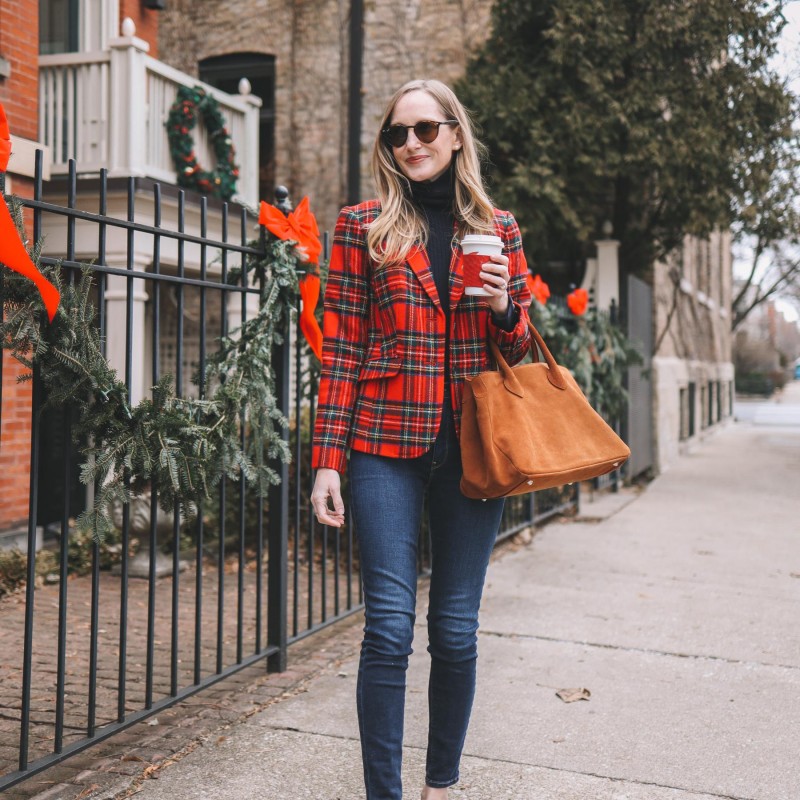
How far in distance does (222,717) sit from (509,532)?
12.4 feet

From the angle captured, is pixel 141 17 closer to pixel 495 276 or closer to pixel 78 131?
pixel 78 131

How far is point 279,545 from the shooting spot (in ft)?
13.4

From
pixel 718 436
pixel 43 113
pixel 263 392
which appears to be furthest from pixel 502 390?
pixel 718 436

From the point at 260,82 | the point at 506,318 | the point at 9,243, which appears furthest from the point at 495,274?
the point at 260,82

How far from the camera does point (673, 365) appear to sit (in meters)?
13.1

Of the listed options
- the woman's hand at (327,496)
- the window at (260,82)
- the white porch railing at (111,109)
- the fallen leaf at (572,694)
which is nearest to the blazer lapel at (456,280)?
the woman's hand at (327,496)

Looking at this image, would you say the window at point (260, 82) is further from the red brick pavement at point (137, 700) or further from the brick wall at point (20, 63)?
the red brick pavement at point (137, 700)

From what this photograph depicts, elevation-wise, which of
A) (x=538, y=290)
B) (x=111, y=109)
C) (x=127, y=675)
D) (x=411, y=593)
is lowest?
(x=127, y=675)

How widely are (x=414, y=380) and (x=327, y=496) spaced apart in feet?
1.29

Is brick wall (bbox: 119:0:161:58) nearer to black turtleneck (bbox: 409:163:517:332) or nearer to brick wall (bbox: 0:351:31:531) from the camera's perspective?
brick wall (bbox: 0:351:31:531)

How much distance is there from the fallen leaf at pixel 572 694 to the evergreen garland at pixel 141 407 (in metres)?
1.46

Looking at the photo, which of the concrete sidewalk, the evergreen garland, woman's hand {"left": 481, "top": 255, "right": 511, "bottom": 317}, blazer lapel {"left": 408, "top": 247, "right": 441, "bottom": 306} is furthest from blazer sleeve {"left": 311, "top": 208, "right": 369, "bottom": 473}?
the concrete sidewalk

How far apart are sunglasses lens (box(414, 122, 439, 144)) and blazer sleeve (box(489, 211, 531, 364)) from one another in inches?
12.1

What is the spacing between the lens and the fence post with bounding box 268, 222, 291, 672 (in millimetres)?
4051
